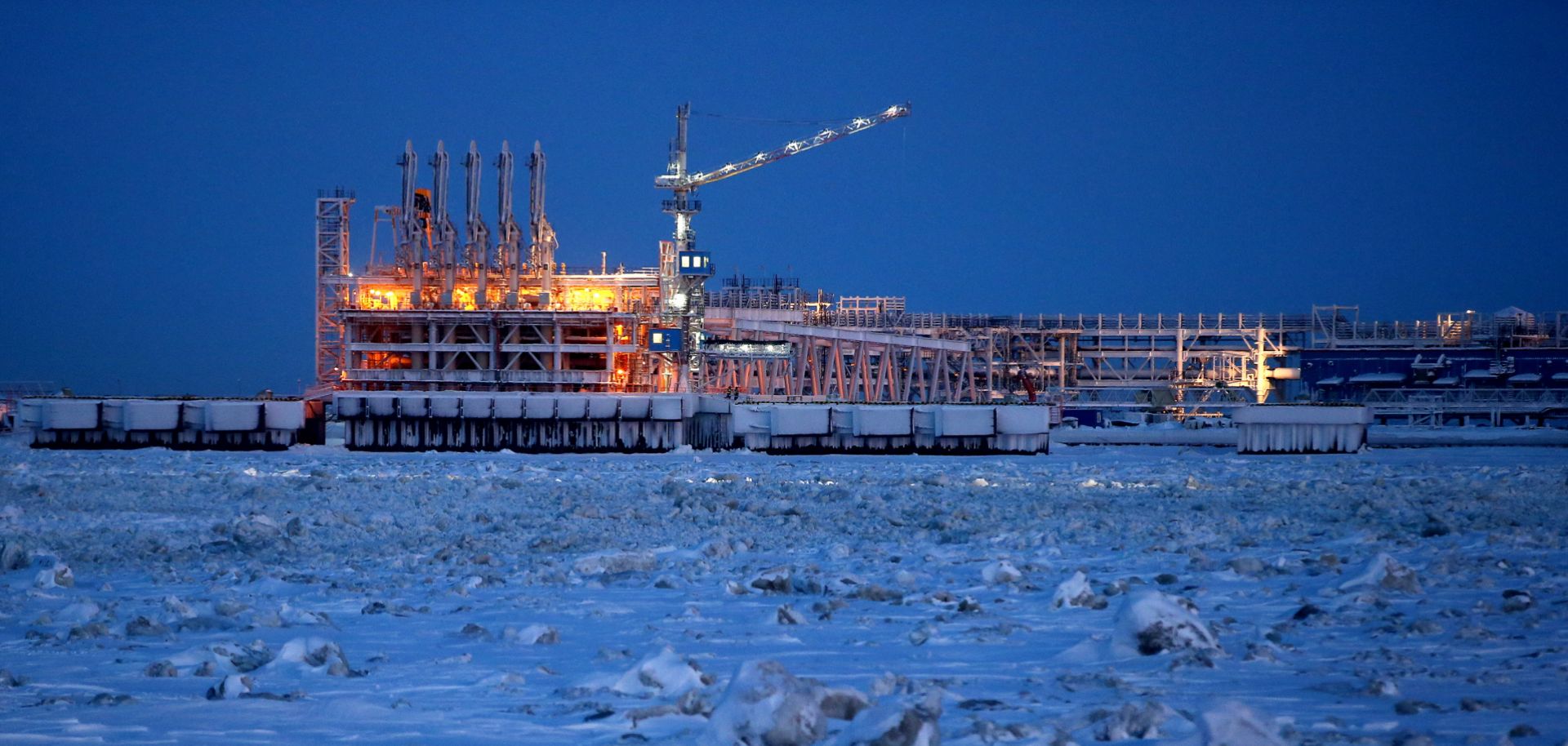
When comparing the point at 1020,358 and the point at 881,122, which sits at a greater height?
the point at 881,122

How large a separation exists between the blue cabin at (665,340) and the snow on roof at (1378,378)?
46329mm

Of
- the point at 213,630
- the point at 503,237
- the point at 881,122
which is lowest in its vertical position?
the point at 213,630

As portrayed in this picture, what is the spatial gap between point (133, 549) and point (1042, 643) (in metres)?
10.3

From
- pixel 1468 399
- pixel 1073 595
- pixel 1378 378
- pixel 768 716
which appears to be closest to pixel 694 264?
pixel 1378 378

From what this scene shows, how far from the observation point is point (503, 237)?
209 ft

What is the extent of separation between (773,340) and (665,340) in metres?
8.55

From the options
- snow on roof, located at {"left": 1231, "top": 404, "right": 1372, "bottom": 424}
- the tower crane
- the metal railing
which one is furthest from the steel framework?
the metal railing

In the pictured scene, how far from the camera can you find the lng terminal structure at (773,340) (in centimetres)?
6103

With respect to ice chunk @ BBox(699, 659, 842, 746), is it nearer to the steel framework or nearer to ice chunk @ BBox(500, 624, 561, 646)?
ice chunk @ BBox(500, 624, 561, 646)

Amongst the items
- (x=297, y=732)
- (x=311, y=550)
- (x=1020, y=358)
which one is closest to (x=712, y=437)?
(x=311, y=550)

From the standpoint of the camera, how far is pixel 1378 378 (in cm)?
8106

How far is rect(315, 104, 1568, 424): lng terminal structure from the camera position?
61.0 meters

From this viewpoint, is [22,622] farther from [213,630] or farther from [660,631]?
[660,631]

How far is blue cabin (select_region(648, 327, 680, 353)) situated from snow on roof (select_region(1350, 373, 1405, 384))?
152ft
